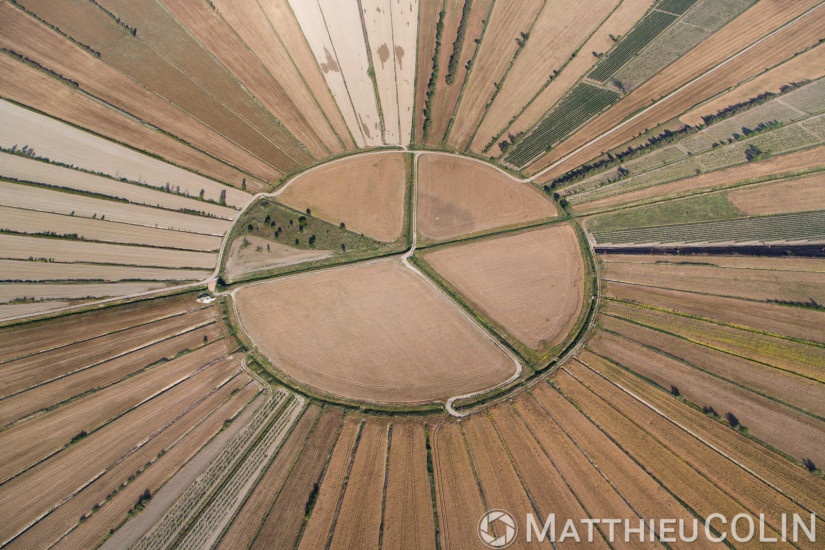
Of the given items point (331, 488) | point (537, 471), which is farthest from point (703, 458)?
point (331, 488)

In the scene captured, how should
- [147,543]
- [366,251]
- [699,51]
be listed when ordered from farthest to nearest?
[699,51] < [366,251] < [147,543]

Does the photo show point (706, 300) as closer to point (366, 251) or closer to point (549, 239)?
point (549, 239)

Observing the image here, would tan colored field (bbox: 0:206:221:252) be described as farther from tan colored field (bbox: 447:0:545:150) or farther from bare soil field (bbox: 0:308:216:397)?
tan colored field (bbox: 447:0:545:150)

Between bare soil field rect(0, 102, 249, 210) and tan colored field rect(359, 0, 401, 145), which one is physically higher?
tan colored field rect(359, 0, 401, 145)

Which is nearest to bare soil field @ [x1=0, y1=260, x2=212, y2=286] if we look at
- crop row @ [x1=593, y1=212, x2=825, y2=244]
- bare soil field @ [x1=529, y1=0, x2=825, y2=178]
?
bare soil field @ [x1=529, y1=0, x2=825, y2=178]

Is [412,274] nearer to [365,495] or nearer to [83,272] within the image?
[365,495]

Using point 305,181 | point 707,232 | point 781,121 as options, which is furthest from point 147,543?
point 781,121
